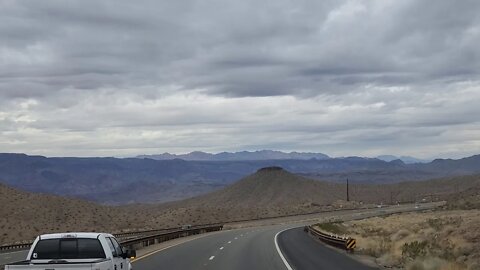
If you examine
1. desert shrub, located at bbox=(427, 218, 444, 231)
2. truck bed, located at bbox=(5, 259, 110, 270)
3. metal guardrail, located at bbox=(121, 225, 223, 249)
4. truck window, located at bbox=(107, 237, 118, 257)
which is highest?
truck window, located at bbox=(107, 237, 118, 257)

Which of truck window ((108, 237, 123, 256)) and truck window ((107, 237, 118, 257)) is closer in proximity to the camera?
truck window ((107, 237, 118, 257))

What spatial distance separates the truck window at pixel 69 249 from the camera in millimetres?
12172

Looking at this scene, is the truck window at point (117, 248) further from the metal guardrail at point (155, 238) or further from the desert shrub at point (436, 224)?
the desert shrub at point (436, 224)

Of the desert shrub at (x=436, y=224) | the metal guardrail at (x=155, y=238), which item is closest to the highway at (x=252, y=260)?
the metal guardrail at (x=155, y=238)

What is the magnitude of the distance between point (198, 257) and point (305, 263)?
5512 millimetres

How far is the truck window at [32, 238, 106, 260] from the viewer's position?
479 inches

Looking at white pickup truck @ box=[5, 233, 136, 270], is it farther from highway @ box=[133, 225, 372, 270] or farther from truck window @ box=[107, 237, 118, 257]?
highway @ box=[133, 225, 372, 270]

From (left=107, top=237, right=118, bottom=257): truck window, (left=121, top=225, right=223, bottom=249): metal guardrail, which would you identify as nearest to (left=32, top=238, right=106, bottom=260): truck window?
(left=107, top=237, right=118, bottom=257): truck window

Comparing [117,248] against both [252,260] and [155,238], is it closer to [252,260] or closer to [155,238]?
[252,260]

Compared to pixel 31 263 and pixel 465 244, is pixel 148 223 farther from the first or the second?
pixel 31 263

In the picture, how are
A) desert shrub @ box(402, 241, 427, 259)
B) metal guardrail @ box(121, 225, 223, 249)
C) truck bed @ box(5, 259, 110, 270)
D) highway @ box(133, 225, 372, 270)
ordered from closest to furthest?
truck bed @ box(5, 259, 110, 270)
highway @ box(133, 225, 372, 270)
desert shrub @ box(402, 241, 427, 259)
metal guardrail @ box(121, 225, 223, 249)

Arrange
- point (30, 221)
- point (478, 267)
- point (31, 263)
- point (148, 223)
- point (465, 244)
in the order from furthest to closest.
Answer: point (148, 223), point (30, 221), point (465, 244), point (478, 267), point (31, 263)

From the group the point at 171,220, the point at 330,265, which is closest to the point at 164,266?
the point at 330,265

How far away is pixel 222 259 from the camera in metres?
26.3
